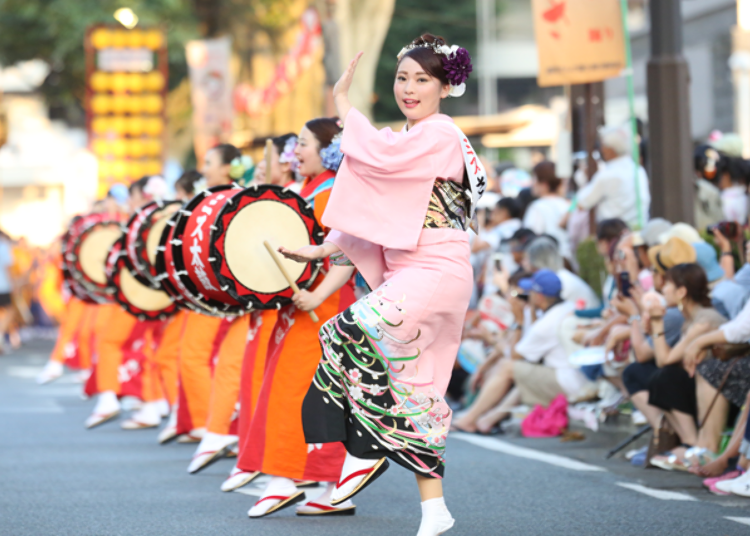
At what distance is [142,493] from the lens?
21.4ft

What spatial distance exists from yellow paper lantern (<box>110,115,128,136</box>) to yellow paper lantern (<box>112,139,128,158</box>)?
0.56 ft

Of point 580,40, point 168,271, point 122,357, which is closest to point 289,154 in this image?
point 168,271

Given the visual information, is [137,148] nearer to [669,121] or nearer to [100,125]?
[100,125]

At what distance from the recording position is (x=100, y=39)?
73.6ft

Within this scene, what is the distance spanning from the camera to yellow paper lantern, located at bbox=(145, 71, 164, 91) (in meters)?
23.1

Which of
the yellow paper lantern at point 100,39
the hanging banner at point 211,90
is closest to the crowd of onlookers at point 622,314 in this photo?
the hanging banner at point 211,90

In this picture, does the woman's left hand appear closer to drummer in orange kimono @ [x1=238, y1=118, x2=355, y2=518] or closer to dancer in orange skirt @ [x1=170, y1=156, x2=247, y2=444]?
drummer in orange kimono @ [x1=238, y1=118, x2=355, y2=518]

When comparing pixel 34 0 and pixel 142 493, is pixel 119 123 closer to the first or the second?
pixel 34 0

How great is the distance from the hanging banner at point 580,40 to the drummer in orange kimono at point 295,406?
498 centimetres

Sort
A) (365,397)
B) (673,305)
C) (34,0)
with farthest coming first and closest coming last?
(34,0)
(673,305)
(365,397)

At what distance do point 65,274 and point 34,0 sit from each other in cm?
1547

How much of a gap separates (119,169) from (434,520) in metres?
19.5

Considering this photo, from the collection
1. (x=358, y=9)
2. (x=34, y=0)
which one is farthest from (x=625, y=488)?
(x=34, y=0)

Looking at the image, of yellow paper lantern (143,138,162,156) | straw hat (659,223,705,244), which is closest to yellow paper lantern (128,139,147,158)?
yellow paper lantern (143,138,162,156)
